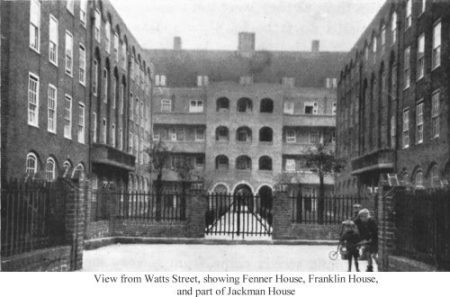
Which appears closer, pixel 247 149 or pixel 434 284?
pixel 434 284

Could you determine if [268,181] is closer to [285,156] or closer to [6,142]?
[285,156]

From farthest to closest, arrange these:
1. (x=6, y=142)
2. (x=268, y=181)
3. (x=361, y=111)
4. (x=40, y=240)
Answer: (x=268, y=181) → (x=361, y=111) → (x=6, y=142) → (x=40, y=240)

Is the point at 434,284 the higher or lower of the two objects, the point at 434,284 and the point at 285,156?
the lower

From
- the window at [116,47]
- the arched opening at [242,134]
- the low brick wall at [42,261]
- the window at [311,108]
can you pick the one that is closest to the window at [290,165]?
the arched opening at [242,134]

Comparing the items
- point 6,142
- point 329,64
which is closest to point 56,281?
point 6,142

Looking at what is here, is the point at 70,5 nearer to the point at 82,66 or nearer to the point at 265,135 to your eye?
the point at 82,66

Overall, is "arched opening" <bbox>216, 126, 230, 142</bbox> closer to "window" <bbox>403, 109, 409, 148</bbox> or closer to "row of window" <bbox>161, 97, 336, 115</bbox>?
"row of window" <bbox>161, 97, 336, 115</bbox>

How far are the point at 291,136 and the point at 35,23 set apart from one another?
3665cm

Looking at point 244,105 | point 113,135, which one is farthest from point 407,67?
point 244,105

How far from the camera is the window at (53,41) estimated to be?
21891 millimetres

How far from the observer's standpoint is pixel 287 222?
19953 millimetres

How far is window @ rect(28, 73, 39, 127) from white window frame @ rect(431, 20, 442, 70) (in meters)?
15.9

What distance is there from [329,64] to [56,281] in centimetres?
5680

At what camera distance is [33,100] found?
66.2 ft
